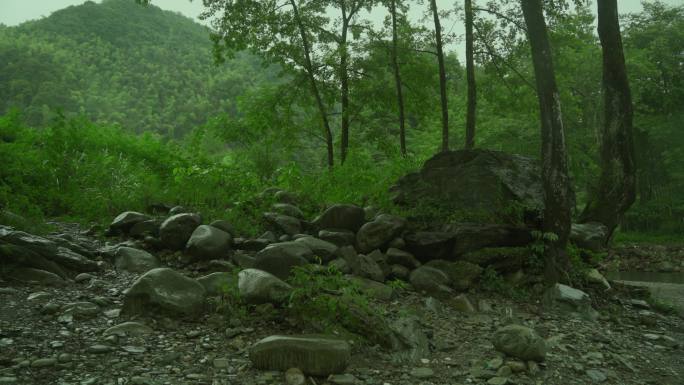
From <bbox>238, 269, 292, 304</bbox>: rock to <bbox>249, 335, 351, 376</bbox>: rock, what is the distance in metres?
0.83

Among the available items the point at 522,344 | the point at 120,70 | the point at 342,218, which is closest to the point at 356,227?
the point at 342,218

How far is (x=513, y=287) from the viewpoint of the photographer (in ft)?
21.4

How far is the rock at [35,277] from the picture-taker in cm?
484

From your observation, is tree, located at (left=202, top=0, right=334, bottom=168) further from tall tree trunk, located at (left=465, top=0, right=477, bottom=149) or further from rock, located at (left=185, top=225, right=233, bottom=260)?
rock, located at (left=185, top=225, right=233, bottom=260)

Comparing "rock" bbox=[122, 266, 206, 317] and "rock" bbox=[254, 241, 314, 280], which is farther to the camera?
"rock" bbox=[254, 241, 314, 280]

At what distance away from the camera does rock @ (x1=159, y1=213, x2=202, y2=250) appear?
6.38 meters

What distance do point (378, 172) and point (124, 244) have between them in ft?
16.7

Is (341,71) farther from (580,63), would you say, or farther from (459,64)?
(580,63)

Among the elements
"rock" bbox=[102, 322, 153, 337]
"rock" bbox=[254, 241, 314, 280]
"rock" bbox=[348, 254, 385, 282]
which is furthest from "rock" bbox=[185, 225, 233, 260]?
"rock" bbox=[102, 322, 153, 337]

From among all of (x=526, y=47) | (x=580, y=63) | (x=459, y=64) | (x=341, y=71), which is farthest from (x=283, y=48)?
(x=580, y=63)

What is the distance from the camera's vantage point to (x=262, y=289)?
184 inches

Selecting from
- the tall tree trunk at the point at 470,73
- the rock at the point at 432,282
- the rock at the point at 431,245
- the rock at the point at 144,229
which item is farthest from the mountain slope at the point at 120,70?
the rock at the point at 432,282

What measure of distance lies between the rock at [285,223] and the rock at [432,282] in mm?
1857

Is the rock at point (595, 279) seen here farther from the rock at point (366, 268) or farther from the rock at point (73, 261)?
the rock at point (73, 261)
